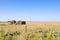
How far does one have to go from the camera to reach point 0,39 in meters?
8.34

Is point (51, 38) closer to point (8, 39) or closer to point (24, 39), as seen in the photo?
point (24, 39)

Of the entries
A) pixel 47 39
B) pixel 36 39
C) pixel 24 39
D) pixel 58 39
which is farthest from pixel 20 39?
pixel 58 39

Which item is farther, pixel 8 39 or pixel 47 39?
pixel 8 39

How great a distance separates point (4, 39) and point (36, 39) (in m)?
1.76

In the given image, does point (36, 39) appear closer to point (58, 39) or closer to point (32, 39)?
point (32, 39)

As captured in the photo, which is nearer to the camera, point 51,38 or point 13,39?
point 51,38

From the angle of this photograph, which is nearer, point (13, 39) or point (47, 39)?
point (47, 39)

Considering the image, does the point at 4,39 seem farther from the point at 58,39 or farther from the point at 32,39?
the point at 58,39

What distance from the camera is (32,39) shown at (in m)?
8.21

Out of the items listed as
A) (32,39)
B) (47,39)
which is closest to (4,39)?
(32,39)

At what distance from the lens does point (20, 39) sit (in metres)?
8.25

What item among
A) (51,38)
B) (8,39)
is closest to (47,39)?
(51,38)

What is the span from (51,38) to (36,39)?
2.83 ft

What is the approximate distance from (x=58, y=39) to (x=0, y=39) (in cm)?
309
